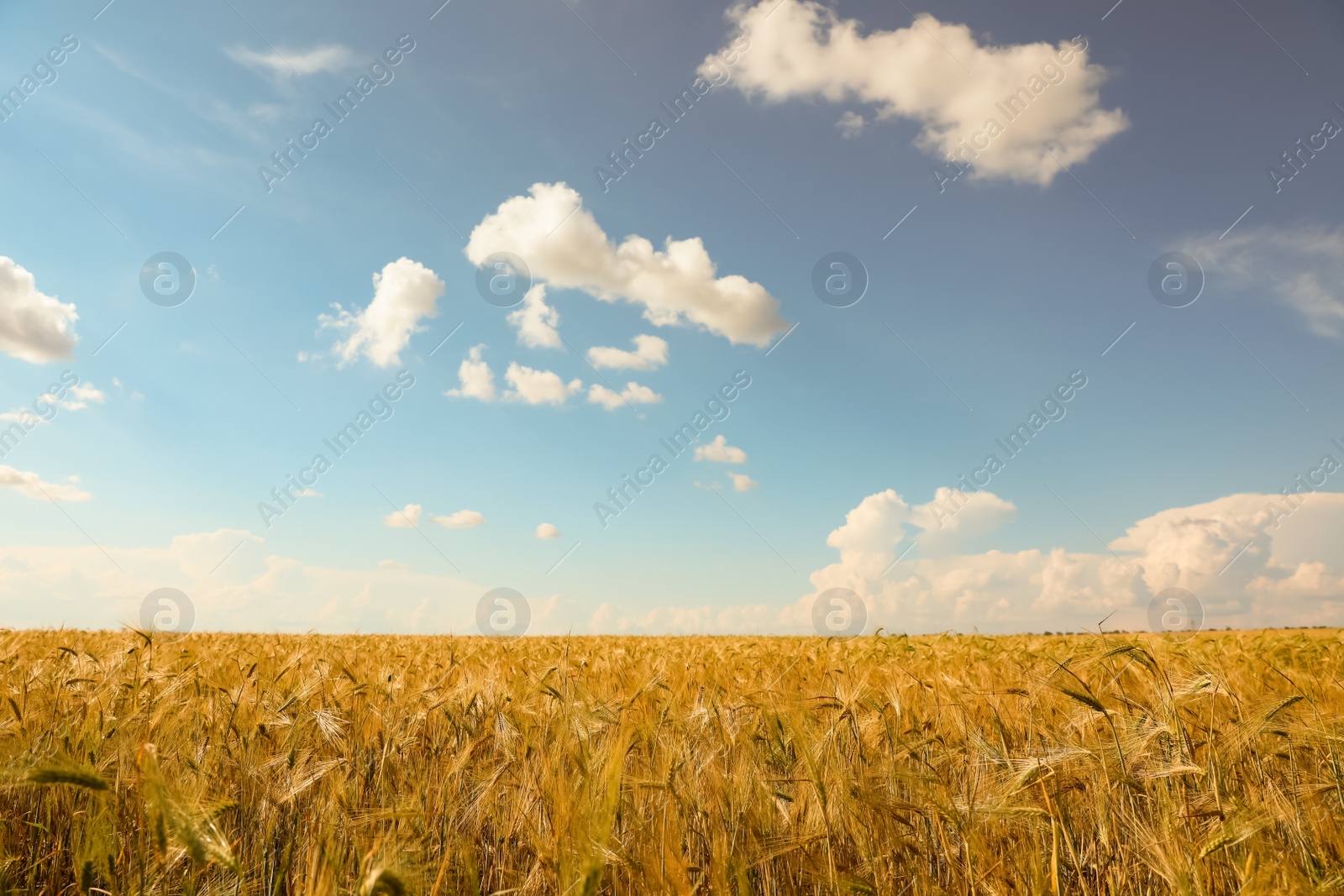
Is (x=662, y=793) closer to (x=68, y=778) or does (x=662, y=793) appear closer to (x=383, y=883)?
(x=383, y=883)

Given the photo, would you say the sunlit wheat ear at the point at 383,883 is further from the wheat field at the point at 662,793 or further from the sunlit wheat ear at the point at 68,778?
the sunlit wheat ear at the point at 68,778

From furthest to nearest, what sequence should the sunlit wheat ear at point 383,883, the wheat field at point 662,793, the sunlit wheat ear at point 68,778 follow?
the wheat field at point 662,793 → the sunlit wheat ear at point 68,778 → the sunlit wheat ear at point 383,883

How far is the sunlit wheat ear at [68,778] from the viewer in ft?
4.97

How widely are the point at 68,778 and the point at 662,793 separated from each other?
64.0 inches

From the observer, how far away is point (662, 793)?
227 cm

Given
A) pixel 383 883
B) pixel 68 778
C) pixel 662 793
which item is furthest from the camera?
pixel 662 793

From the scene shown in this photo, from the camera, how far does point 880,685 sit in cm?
444

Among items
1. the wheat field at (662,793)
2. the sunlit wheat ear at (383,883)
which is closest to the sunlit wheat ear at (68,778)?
the wheat field at (662,793)

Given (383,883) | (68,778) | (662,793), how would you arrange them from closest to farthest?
(383,883), (68,778), (662,793)

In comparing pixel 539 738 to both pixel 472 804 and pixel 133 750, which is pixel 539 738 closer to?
pixel 472 804

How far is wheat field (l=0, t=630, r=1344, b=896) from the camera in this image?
5.57 feet

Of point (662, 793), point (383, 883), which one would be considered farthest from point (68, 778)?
point (662, 793)

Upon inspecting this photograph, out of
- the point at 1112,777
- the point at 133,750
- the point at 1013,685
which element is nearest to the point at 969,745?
the point at 1112,777

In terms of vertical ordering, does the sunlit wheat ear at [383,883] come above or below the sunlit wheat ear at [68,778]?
below
